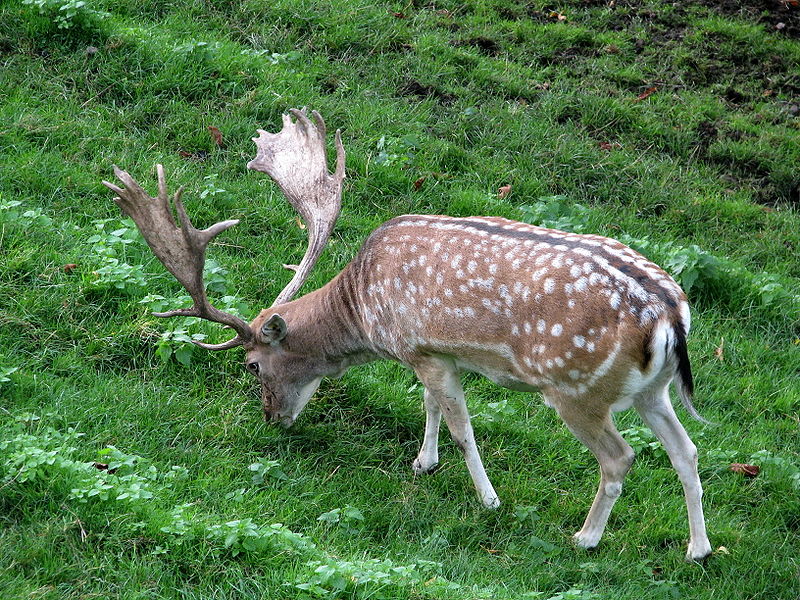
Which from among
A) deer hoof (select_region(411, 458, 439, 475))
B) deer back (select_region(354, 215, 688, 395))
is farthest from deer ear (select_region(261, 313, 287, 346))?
deer hoof (select_region(411, 458, 439, 475))

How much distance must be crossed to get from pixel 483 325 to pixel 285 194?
2035 mm

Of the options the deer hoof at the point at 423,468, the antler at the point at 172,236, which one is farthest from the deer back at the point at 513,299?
the antler at the point at 172,236

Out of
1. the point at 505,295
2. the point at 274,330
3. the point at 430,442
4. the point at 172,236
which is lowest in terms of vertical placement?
the point at 430,442

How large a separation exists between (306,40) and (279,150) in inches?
104

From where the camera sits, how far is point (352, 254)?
7332 mm

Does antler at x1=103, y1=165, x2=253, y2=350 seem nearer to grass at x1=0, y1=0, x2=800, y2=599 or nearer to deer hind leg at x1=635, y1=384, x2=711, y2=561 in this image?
grass at x1=0, y1=0, x2=800, y2=599

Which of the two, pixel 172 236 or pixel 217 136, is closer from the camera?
pixel 172 236

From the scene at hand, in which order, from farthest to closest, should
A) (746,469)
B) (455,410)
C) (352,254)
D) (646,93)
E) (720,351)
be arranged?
1. (646,93)
2. (352,254)
3. (720,351)
4. (746,469)
5. (455,410)

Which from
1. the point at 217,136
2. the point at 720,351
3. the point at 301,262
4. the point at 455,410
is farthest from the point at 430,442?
the point at 217,136

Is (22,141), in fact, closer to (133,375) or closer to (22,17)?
(22,17)

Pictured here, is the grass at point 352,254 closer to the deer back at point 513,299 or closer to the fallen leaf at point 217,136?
the fallen leaf at point 217,136

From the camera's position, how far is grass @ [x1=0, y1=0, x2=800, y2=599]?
4.81 meters

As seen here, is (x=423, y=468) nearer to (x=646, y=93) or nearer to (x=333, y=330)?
(x=333, y=330)

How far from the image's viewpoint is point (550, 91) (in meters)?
9.38
